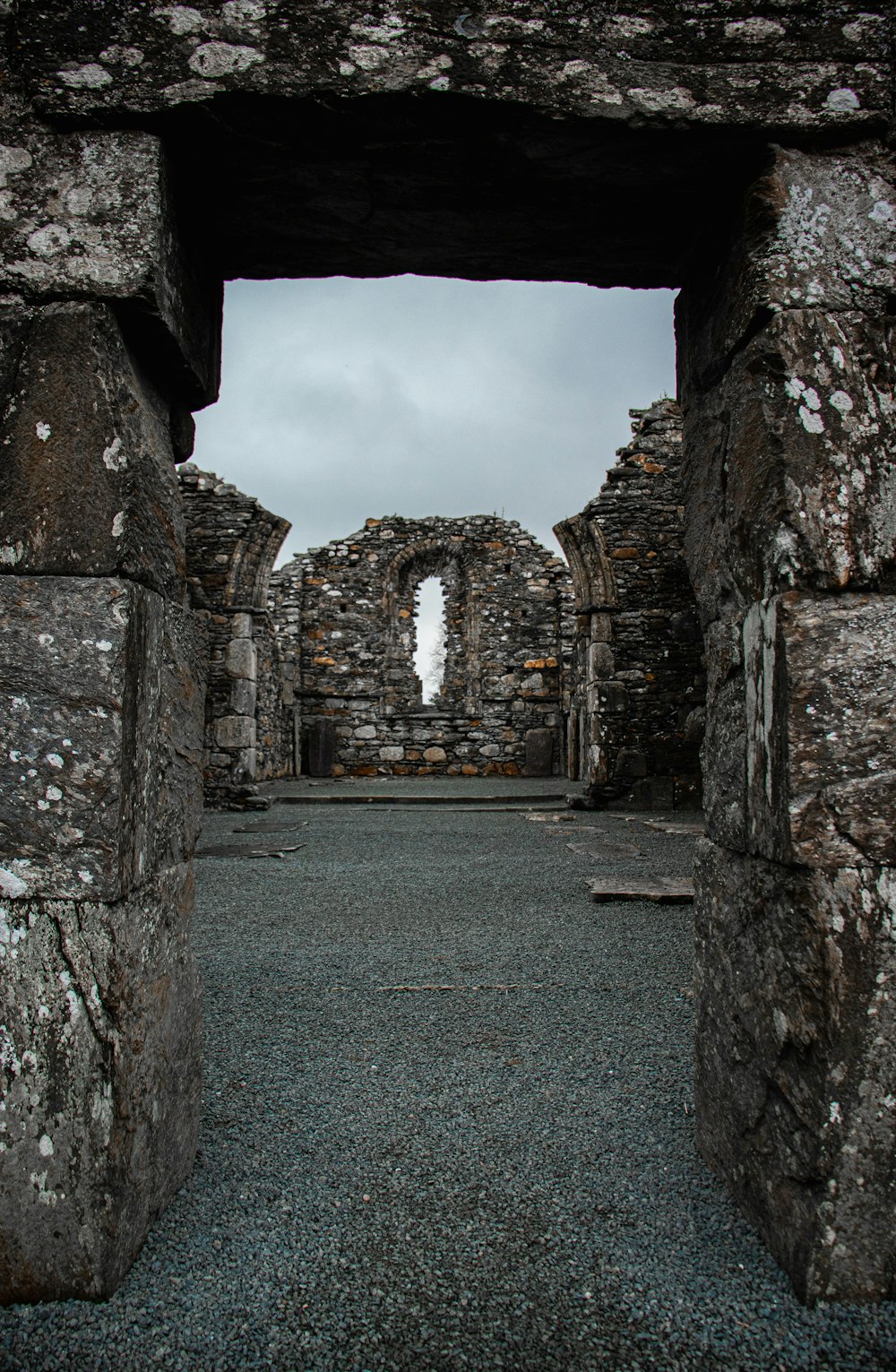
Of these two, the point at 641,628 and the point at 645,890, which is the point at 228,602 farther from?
the point at 645,890

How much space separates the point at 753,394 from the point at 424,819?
800cm

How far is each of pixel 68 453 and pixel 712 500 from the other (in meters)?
1.46

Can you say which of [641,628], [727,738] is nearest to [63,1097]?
[727,738]

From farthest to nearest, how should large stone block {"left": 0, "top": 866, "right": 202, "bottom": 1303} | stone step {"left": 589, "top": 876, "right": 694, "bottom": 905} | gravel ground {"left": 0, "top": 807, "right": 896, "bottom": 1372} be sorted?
stone step {"left": 589, "top": 876, "right": 694, "bottom": 905} → large stone block {"left": 0, "top": 866, "right": 202, "bottom": 1303} → gravel ground {"left": 0, "top": 807, "right": 896, "bottom": 1372}

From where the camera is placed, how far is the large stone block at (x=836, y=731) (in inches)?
57.7

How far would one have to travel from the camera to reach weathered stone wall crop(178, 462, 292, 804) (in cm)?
1029

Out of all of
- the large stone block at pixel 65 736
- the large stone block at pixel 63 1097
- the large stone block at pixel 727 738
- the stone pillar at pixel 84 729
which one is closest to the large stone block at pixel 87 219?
the stone pillar at pixel 84 729

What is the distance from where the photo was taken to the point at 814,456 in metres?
1.57

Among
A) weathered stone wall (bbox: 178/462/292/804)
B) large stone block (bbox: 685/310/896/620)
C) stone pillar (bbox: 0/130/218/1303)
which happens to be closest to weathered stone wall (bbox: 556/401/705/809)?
weathered stone wall (bbox: 178/462/292/804)

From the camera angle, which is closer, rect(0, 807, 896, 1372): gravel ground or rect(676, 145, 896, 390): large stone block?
rect(0, 807, 896, 1372): gravel ground

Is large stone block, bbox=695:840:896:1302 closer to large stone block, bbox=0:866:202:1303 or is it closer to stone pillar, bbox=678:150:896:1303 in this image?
stone pillar, bbox=678:150:896:1303

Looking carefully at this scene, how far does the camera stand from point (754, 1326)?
4.59 ft

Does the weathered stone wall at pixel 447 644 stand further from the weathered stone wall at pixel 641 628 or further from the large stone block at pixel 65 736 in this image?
the large stone block at pixel 65 736

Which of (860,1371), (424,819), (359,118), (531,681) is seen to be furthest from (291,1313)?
(531,681)
